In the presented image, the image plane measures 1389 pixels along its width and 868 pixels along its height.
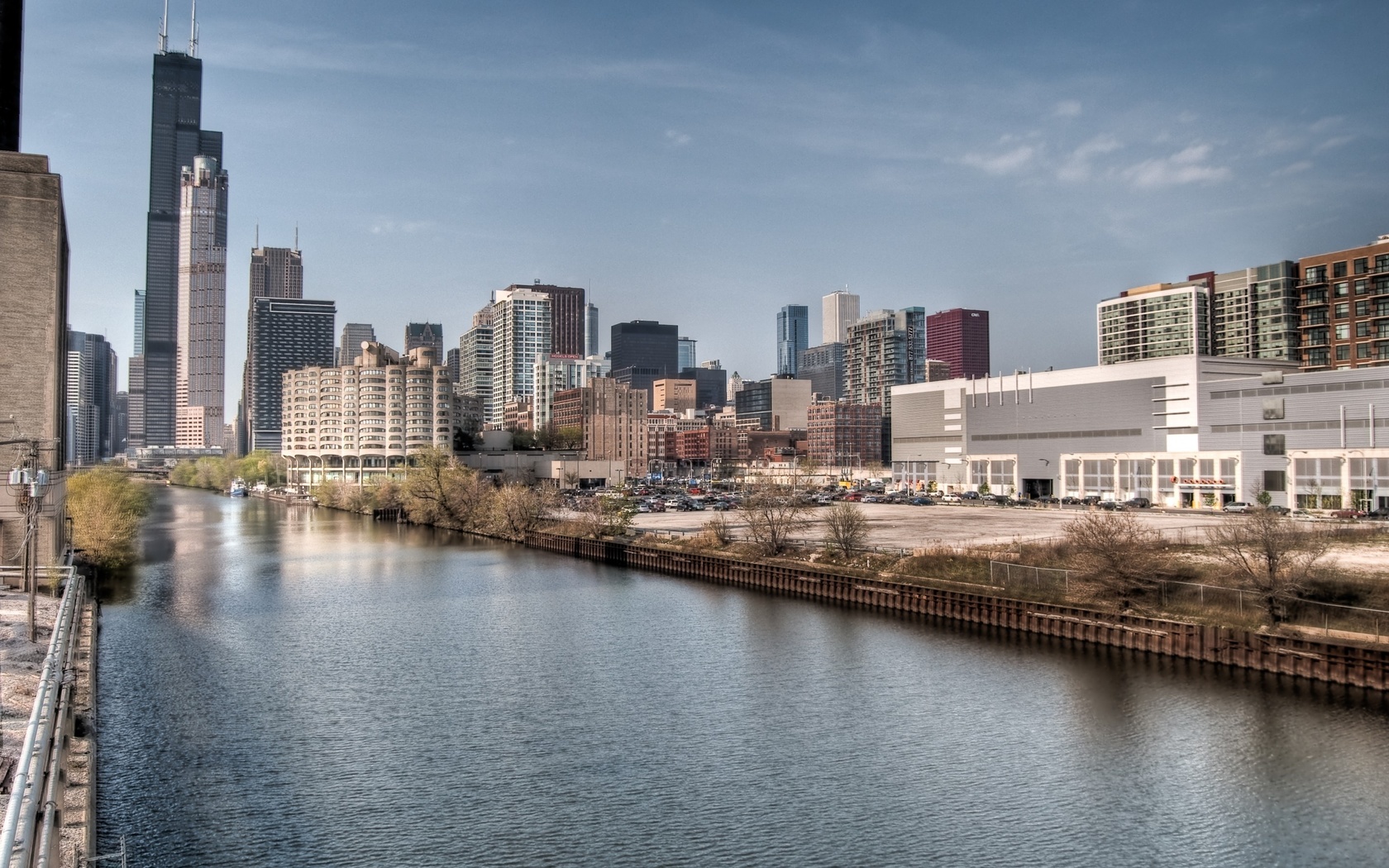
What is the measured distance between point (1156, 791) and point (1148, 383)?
8237cm

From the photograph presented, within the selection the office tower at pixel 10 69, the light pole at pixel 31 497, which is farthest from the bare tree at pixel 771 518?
the office tower at pixel 10 69

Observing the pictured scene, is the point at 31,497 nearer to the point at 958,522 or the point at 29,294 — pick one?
the point at 29,294

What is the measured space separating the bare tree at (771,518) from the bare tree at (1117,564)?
958 inches

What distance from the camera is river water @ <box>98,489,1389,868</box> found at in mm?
22031

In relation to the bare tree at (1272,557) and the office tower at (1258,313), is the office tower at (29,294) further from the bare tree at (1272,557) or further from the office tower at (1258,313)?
the office tower at (1258,313)

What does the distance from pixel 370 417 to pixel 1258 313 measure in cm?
16408

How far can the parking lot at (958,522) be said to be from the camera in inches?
2594

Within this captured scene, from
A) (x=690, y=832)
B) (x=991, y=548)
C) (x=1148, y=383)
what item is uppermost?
(x=1148, y=383)

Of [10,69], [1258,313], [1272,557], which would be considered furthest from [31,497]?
[1258,313]

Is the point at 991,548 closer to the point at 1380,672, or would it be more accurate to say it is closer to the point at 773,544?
the point at 773,544

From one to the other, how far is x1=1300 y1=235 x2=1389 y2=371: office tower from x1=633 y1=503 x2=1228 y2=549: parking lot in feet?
102

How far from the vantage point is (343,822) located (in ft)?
75.7

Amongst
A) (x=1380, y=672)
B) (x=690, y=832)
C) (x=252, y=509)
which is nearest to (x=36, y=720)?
(x=690, y=832)

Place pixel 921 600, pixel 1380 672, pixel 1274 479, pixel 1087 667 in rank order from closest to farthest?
pixel 1380 672, pixel 1087 667, pixel 921 600, pixel 1274 479
